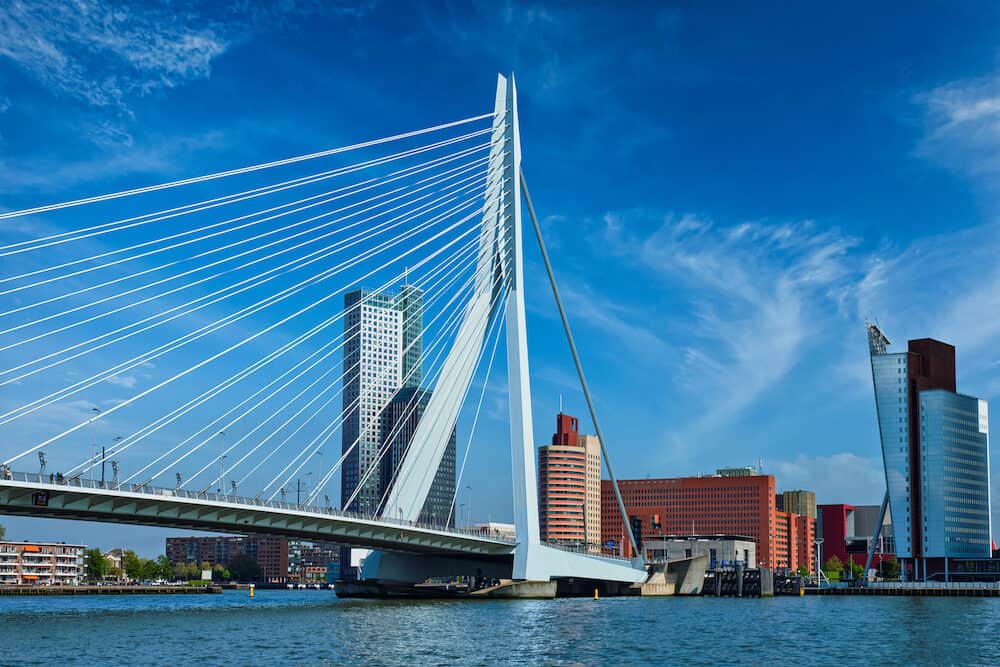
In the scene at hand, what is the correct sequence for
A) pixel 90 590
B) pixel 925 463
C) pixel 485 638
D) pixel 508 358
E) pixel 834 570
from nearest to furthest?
pixel 485 638 < pixel 508 358 < pixel 90 590 < pixel 925 463 < pixel 834 570

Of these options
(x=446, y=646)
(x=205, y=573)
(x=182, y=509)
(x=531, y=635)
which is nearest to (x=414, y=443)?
(x=182, y=509)

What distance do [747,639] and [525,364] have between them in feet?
73.1

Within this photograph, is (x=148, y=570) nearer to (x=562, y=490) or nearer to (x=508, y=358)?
(x=562, y=490)

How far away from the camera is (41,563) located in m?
158

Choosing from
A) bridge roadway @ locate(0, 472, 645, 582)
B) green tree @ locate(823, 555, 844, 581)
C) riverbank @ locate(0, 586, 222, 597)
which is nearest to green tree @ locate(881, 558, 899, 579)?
green tree @ locate(823, 555, 844, 581)

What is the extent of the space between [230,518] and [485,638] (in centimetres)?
1992

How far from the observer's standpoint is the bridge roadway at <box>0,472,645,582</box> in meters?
44.8

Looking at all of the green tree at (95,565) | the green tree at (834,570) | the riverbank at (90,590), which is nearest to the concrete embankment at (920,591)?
the riverbank at (90,590)

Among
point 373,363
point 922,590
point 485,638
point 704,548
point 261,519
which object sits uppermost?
point 373,363

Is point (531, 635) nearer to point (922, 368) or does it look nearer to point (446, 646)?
point (446, 646)

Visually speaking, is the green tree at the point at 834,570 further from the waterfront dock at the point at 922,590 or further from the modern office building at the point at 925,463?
the waterfront dock at the point at 922,590

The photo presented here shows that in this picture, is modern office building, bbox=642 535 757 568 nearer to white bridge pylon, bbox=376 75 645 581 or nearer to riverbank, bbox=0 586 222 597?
riverbank, bbox=0 586 222 597

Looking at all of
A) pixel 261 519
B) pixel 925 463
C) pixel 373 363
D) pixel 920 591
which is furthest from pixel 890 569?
pixel 261 519

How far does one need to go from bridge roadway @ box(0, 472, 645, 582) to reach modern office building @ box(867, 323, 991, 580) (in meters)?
60.2
